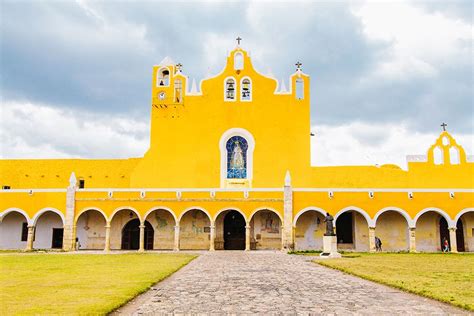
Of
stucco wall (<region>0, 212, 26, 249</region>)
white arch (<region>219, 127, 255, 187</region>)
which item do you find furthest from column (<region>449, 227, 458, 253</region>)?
stucco wall (<region>0, 212, 26, 249</region>)

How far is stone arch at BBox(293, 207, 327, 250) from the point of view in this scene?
23406 mm

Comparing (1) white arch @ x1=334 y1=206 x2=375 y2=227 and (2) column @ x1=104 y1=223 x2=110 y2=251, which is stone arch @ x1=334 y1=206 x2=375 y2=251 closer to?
(1) white arch @ x1=334 y1=206 x2=375 y2=227

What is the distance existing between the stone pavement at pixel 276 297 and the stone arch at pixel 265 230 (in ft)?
41.4

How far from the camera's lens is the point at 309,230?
2362 centimetres

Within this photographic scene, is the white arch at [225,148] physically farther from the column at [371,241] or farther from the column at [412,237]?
the column at [412,237]

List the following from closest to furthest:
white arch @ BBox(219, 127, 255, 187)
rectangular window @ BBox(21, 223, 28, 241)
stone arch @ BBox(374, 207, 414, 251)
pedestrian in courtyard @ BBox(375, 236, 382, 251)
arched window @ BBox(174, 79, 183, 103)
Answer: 1. pedestrian in courtyard @ BBox(375, 236, 382, 251)
2. stone arch @ BBox(374, 207, 414, 251)
3. rectangular window @ BBox(21, 223, 28, 241)
4. white arch @ BBox(219, 127, 255, 187)
5. arched window @ BBox(174, 79, 183, 103)

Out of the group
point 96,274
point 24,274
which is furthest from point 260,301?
point 24,274

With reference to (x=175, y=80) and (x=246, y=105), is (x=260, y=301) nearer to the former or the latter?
(x=246, y=105)

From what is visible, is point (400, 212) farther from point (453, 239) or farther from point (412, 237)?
point (453, 239)

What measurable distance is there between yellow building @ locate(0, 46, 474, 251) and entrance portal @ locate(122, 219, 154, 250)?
0.18 ft

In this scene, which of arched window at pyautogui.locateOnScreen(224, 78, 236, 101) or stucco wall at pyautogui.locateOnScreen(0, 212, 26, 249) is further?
arched window at pyautogui.locateOnScreen(224, 78, 236, 101)

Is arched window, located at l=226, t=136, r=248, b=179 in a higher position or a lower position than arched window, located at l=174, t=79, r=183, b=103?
lower

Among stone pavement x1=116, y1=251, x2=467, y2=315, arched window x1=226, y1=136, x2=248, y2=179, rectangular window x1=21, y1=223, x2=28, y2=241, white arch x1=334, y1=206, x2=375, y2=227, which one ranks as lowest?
stone pavement x1=116, y1=251, x2=467, y2=315

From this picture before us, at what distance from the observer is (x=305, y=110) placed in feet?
83.8
